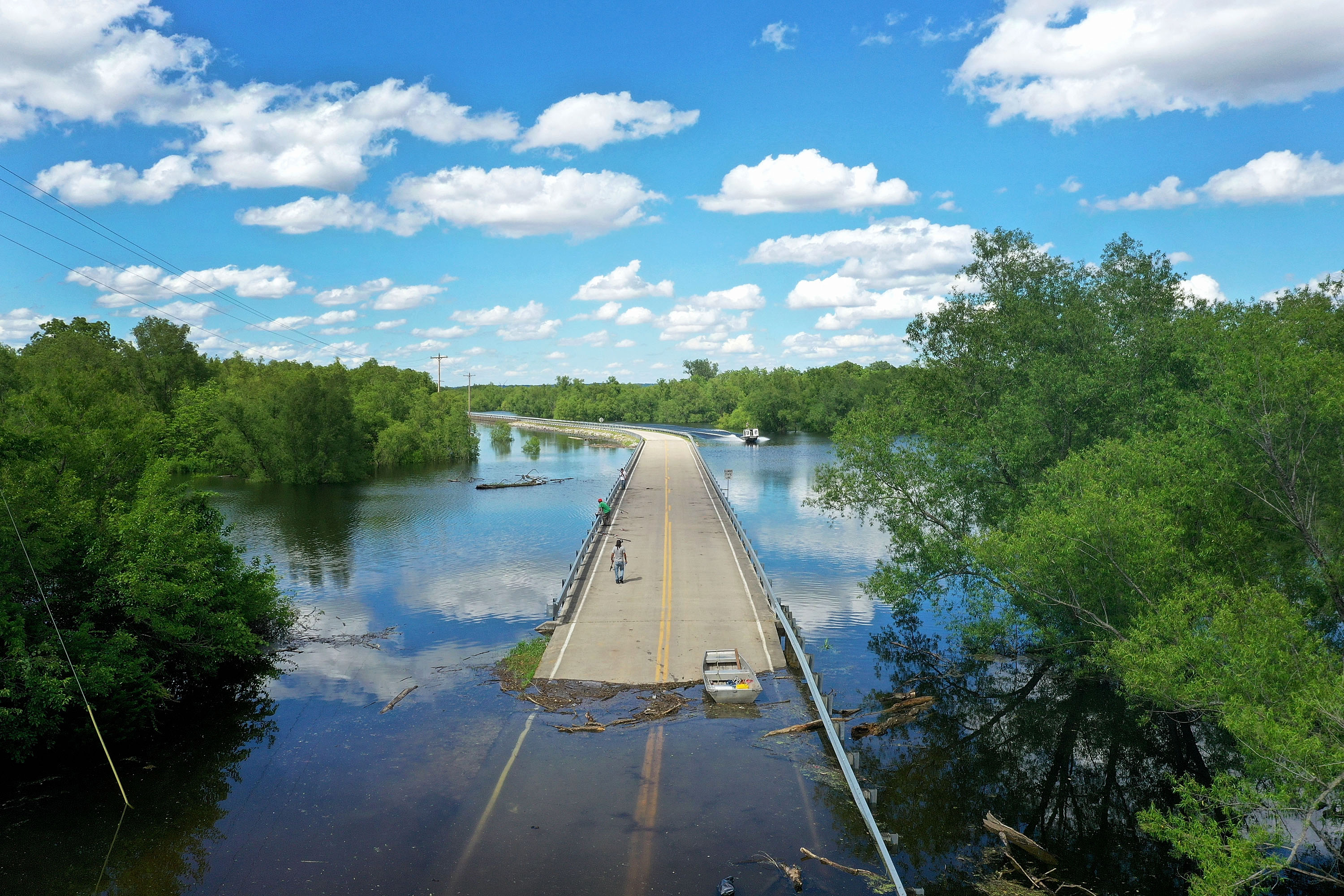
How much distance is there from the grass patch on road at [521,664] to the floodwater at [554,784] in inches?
27.6

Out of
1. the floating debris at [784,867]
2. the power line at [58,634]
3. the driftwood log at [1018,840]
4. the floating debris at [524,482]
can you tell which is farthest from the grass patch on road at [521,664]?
the floating debris at [524,482]

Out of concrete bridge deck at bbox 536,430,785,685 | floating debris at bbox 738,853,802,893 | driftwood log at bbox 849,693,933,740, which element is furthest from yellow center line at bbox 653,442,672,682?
floating debris at bbox 738,853,802,893

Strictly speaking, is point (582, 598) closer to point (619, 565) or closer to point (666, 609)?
point (619, 565)

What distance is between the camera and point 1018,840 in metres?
17.2

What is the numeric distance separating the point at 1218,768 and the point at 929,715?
7215 mm

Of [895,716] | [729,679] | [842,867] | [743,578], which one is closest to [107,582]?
[729,679]

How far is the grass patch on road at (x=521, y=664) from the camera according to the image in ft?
80.9

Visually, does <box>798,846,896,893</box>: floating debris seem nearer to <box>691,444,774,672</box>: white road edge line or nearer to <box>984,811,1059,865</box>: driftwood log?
<box>984,811,1059,865</box>: driftwood log

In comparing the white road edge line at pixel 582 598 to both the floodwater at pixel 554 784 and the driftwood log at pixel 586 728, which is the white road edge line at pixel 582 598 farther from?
the driftwood log at pixel 586 728

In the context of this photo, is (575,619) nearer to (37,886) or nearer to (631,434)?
(37,886)

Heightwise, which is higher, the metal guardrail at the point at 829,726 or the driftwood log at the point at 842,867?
the metal guardrail at the point at 829,726

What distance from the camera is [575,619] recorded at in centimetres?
2922

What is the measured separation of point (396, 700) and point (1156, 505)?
2113 centimetres

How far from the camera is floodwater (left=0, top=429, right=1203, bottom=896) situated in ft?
51.4
